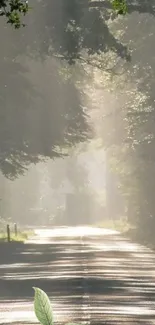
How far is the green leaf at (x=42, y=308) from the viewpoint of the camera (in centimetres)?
439

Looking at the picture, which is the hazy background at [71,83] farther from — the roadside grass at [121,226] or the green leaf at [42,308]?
the green leaf at [42,308]

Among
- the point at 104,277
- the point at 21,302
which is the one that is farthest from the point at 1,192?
the point at 21,302

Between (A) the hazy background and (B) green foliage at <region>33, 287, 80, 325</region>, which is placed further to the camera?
(A) the hazy background

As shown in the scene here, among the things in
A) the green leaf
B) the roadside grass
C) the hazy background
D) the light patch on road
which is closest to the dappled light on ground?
the hazy background

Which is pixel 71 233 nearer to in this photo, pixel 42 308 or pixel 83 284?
pixel 83 284

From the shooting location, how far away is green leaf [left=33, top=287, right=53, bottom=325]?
4.39 meters

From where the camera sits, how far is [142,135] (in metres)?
73.4

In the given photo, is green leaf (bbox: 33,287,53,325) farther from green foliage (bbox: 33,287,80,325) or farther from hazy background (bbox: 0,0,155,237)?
hazy background (bbox: 0,0,155,237)

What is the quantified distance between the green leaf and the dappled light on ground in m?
11.9

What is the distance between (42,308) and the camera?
14.5 feet

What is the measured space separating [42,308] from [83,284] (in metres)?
21.3

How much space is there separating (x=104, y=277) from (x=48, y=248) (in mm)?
21094

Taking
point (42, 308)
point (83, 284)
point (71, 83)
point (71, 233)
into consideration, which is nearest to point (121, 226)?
point (71, 233)

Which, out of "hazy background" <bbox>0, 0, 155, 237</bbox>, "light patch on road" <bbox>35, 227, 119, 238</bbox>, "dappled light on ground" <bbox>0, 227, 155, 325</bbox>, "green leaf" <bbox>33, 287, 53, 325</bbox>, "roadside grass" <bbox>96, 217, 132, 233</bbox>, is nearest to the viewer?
"green leaf" <bbox>33, 287, 53, 325</bbox>
